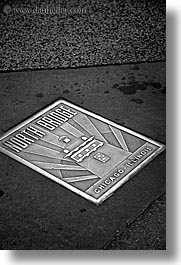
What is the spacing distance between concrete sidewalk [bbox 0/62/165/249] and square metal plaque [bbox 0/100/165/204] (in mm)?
32

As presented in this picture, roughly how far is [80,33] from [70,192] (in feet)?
3.03

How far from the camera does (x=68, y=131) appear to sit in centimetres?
212

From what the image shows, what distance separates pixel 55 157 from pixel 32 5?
98cm

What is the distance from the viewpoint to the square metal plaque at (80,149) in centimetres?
193

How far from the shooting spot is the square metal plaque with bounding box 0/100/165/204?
193cm

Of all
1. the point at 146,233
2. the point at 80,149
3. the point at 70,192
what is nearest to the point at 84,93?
the point at 80,149

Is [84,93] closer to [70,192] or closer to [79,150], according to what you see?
[79,150]

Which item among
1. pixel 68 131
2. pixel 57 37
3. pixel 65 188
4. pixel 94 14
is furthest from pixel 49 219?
pixel 94 14

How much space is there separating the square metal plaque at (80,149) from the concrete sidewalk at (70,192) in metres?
0.03

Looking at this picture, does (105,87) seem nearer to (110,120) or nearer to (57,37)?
(110,120)

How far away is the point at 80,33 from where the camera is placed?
2561 millimetres

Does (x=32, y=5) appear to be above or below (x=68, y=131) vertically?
above

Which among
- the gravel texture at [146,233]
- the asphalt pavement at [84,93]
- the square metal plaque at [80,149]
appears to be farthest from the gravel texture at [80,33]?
the gravel texture at [146,233]

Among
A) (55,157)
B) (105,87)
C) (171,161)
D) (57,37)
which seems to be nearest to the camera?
(171,161)
